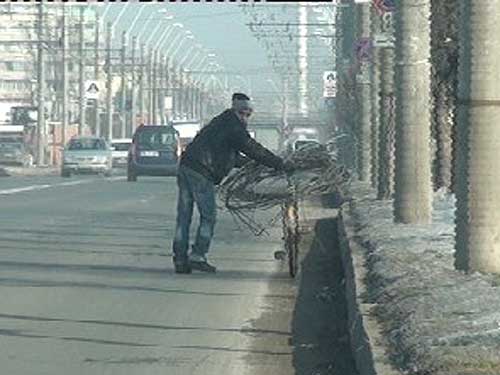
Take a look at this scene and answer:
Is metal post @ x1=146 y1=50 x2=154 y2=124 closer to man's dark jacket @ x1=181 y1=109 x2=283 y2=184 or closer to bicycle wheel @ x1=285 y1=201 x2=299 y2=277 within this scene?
bicycle wheel @ x1=285 y1=201 x2=299 y2=277

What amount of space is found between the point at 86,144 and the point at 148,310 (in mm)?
55456

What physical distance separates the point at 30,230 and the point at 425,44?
27.2 ft

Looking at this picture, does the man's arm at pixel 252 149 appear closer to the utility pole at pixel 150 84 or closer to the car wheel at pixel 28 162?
the car wheel at pixel 28 162

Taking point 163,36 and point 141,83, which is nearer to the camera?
point 163,36

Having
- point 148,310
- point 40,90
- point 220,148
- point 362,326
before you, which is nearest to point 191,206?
point 220,148

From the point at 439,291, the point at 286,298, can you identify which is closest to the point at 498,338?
the point at 439,291

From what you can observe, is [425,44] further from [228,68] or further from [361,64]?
[228,68]

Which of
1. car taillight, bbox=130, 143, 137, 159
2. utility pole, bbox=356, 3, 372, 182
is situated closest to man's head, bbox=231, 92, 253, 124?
utility pole, bbox=356, 3, 372, 182

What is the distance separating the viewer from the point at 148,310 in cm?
1507

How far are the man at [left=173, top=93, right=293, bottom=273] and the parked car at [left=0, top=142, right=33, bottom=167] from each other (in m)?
71.3

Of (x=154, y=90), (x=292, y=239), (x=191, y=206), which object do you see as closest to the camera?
(x=191, y=206)

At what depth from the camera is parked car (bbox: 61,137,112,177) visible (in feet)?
229

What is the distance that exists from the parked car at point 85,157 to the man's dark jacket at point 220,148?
5166 cm

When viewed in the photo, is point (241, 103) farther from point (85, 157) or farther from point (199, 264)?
point (85, 157)
